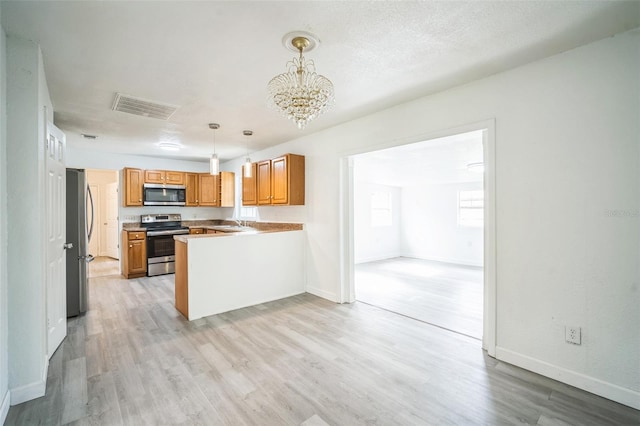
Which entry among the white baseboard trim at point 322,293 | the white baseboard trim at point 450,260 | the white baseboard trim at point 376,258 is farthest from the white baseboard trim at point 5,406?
the white baseboard trim at point 450,260

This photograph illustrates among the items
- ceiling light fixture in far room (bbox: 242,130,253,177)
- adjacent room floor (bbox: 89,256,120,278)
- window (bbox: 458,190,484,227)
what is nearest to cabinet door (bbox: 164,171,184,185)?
adjacent room floor (bbox: 89,256,120,278)

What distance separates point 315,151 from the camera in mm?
4496

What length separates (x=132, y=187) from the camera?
5.93m

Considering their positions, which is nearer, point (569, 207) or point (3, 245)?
point (3, 245)

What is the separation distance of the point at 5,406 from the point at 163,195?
194 inches

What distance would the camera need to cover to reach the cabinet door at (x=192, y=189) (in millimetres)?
6703

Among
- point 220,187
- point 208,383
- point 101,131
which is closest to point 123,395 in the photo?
point 208,383

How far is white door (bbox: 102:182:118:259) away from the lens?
25.9 ft

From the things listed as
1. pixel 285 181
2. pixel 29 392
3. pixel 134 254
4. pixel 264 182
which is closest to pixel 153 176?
pixel 134 254

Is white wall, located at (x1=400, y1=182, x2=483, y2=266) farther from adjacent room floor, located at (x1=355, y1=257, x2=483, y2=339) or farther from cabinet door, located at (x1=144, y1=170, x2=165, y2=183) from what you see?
cabinet door, located at (x1=144, y1=170, x2=165, y2=183)

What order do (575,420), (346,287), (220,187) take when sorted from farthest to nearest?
(220,187) < (346,287) < (575,420)

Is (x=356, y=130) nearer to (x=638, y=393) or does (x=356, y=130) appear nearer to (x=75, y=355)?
(x=638, y=393)

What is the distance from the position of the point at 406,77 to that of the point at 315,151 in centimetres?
209

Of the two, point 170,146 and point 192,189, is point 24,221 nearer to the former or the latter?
point 170,146
